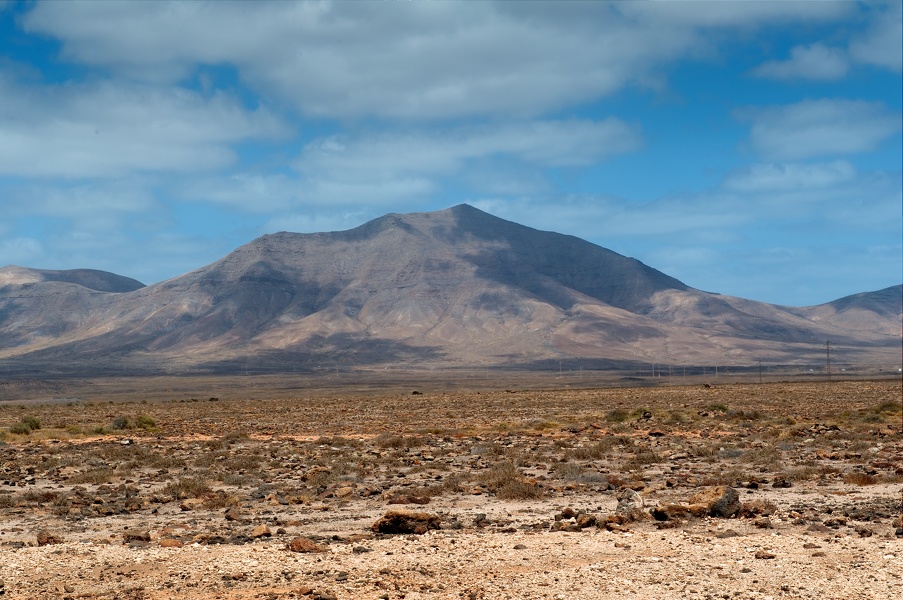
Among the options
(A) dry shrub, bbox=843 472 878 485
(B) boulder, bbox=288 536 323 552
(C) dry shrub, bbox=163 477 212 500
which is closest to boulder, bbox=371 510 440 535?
(B) boulder, bbox=288 536 323 552

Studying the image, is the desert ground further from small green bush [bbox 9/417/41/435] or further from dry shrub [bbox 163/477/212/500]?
small green bush [bbox 9/417/41/435]

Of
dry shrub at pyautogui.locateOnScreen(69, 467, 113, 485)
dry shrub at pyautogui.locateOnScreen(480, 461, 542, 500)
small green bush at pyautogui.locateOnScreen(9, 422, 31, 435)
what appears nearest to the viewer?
dry shrub at pyautogui.locateOnScreen(480, 461, 542, 500)

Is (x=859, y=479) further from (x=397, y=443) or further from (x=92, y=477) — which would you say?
(x=92, y=477)

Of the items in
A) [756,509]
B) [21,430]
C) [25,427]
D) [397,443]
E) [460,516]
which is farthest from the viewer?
[25,427]

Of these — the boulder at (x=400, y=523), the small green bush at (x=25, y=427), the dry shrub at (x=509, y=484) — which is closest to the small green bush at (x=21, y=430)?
the small green bush at (x=25, y=427)

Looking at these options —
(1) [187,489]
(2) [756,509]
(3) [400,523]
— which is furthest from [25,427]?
(2) [756,509]

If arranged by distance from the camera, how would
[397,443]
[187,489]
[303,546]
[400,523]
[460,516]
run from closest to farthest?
[303,546], [400,523], [460,516], [187,489], [397,443]

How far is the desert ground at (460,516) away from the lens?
11484 mm

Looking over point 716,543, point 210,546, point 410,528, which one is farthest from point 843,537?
point 210,546

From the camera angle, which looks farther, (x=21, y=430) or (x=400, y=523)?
(x=21, y=430)

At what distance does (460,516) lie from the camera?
16.5m

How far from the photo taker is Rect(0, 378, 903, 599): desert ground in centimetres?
1148

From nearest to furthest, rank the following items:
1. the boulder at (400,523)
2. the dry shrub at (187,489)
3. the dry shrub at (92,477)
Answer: the boulder at (400,523) → the dry shrub at (187,489) → the dry shrub at (92,477)

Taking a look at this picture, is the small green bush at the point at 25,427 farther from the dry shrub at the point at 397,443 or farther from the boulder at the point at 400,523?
the boulder at the point at 400,523
